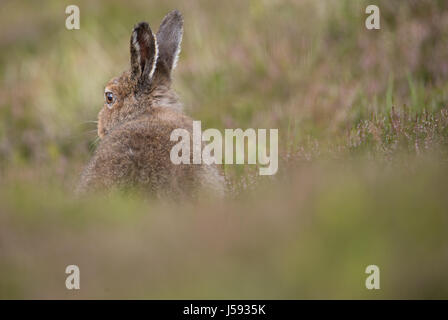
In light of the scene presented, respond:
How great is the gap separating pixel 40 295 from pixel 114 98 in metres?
4.92

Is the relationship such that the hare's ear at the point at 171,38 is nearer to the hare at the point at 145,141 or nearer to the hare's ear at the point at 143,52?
the hare at the point at 145,141

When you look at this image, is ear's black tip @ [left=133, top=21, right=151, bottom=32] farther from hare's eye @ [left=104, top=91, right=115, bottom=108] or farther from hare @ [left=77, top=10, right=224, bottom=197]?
hare's eye @ [left=104, top=91, right=115, bottom=108]

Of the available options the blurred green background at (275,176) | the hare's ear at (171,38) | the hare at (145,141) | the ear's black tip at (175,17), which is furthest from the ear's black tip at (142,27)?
the blurred green background at (275,176)

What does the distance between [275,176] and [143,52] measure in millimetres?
2613

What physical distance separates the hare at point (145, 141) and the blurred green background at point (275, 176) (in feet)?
0.77

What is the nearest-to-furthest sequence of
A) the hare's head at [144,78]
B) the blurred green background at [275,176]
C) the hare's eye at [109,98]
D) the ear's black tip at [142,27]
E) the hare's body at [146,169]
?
the blurred green background at [275,176] → the hare's body at [146,169] → the ear's black tip at [142,27] → the hare's head at [144,78] → the hare's eye at [109,98]

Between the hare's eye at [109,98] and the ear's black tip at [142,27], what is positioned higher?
the ear's black tip at [142,27]

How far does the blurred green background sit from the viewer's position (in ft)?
9.70

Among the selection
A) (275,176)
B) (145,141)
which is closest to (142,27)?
(145,141)

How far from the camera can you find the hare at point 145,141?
5168 mm

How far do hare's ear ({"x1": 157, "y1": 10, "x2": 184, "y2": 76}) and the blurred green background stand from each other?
1529mm

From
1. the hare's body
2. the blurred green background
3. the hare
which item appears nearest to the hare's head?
the hare

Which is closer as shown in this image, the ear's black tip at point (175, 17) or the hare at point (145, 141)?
the hare at point (145, 141)
